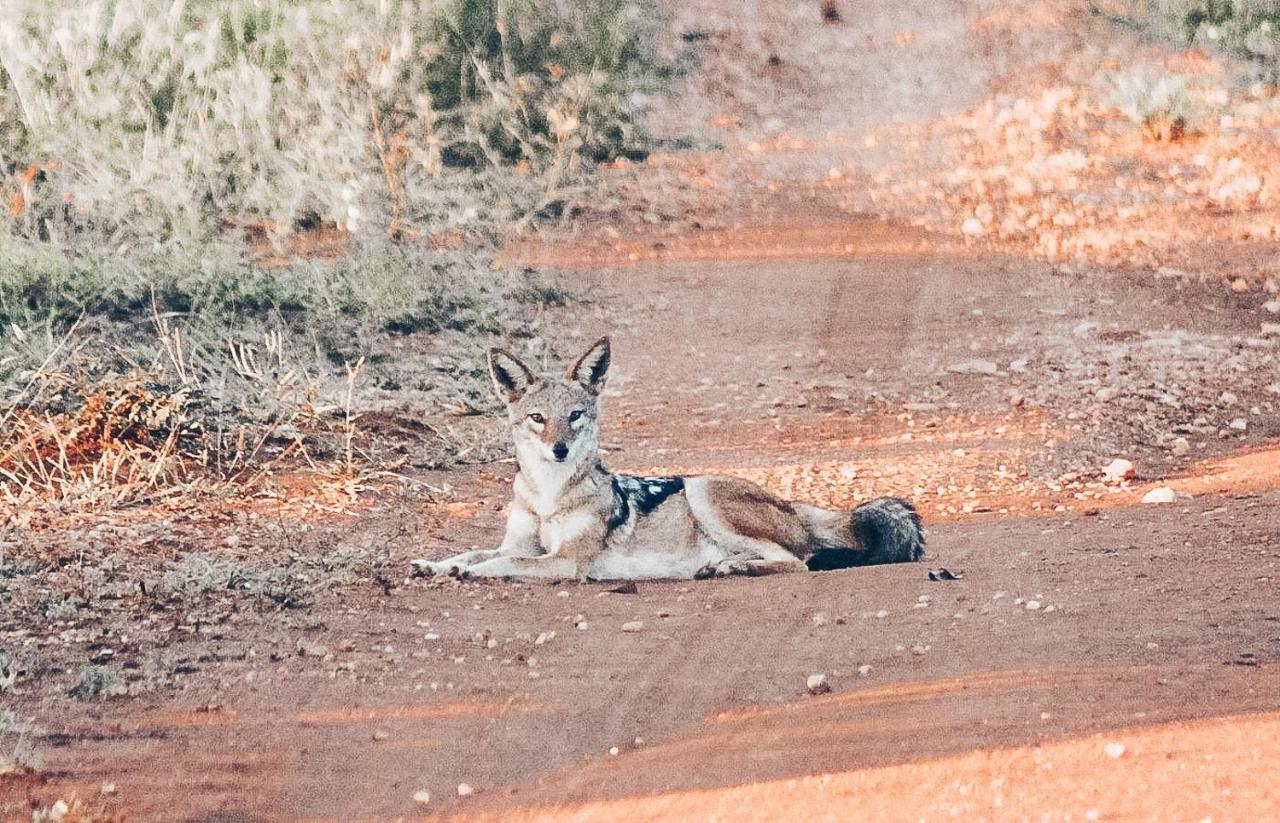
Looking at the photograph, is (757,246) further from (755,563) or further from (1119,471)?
(755,563)

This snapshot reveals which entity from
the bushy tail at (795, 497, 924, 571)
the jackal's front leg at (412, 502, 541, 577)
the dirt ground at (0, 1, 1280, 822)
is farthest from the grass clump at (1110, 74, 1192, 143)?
the jackal's front leg at (412, 502, 541, 577)

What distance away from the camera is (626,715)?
4.35 m

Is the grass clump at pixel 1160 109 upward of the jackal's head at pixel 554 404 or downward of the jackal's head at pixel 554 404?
downward

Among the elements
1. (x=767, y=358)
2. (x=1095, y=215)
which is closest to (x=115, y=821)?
(x=767, y=358)

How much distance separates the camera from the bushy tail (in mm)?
5797

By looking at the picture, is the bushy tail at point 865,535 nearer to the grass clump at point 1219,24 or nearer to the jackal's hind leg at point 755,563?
the jackal's hind leg at point 755,563

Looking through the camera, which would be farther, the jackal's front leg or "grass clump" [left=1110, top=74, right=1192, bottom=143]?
"grass clump" [left=1110, top=74, right=1192, bottom=143]

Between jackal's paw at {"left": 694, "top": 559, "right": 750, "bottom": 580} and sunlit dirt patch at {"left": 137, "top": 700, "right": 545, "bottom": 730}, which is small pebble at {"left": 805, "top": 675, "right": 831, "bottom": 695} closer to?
sunlit dirt patch at {"left": 137, "top": 700, "right": 545, "bottom": 730}

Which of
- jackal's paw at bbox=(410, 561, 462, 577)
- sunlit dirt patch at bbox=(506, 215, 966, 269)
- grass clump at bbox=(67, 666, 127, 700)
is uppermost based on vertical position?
grass clump at bbox=(67, 666, 127, 700)

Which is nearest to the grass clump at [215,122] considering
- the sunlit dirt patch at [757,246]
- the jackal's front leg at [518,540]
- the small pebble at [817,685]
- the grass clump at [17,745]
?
the sunlit dirt patch at [757,246]

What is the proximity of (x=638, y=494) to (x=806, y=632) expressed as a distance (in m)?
1.26

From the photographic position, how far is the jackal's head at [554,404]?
19.8ft

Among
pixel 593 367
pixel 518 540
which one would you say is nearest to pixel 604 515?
pixel 518 540

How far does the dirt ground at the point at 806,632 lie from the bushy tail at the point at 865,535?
0.12m
